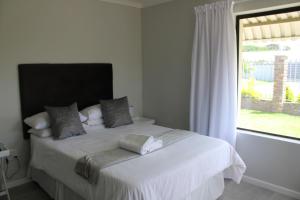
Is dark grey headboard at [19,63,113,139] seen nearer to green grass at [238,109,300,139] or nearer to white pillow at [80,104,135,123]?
white pillow at [80,104,135,123]

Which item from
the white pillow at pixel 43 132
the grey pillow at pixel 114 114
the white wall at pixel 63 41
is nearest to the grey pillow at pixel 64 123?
the white pillow at pixel 43 132

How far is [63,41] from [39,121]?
1202 millimetres

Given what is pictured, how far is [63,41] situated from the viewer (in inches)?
139

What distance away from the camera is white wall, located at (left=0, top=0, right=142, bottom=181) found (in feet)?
10.1

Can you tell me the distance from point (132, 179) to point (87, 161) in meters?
0.54

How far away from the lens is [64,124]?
2967 mm

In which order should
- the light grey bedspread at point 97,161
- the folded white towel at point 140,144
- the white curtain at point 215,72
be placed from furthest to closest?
the white curtain at point 215,72 → the folded white towel at point 140,144 → the light grey bedspread at point 97,161

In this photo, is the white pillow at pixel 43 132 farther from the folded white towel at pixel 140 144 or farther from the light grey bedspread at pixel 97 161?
the folded white towel at pixel 140 144

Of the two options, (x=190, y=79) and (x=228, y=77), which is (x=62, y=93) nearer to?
(x=190, y=79)

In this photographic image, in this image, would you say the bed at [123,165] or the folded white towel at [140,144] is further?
the folded white towel at [140,144]

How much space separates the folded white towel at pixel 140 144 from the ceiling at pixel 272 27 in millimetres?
1946

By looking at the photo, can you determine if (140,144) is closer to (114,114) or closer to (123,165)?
(123,165)

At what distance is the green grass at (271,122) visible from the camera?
307 cm

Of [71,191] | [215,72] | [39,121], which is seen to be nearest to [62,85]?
[39,121]
